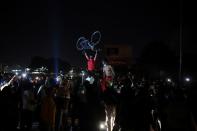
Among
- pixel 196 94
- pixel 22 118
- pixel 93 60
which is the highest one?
pixel 93 60

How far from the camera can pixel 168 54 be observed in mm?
102625

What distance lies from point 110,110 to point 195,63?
77.5 m

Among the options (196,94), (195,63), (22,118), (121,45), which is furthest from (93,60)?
(121,45)

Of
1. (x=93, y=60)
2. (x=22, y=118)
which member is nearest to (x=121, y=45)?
(x=93, y=60)

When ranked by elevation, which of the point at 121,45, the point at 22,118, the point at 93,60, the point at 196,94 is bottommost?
the point at 22,118

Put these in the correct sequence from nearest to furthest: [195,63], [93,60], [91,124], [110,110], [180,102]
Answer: [91,124] < [180,102] < [110,110] < [93,60] < [195,63]

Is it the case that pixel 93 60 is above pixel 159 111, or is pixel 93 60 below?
above

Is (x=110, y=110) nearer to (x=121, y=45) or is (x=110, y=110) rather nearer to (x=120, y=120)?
(x=120, y=120)

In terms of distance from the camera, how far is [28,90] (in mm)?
14633

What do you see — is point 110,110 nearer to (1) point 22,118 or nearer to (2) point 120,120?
(1) point 22,118

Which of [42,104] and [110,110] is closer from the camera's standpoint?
[42,104]

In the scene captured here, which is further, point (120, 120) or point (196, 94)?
point (196, 94)

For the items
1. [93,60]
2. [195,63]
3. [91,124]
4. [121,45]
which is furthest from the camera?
[121,45]

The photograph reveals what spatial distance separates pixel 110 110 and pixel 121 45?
282 ft
